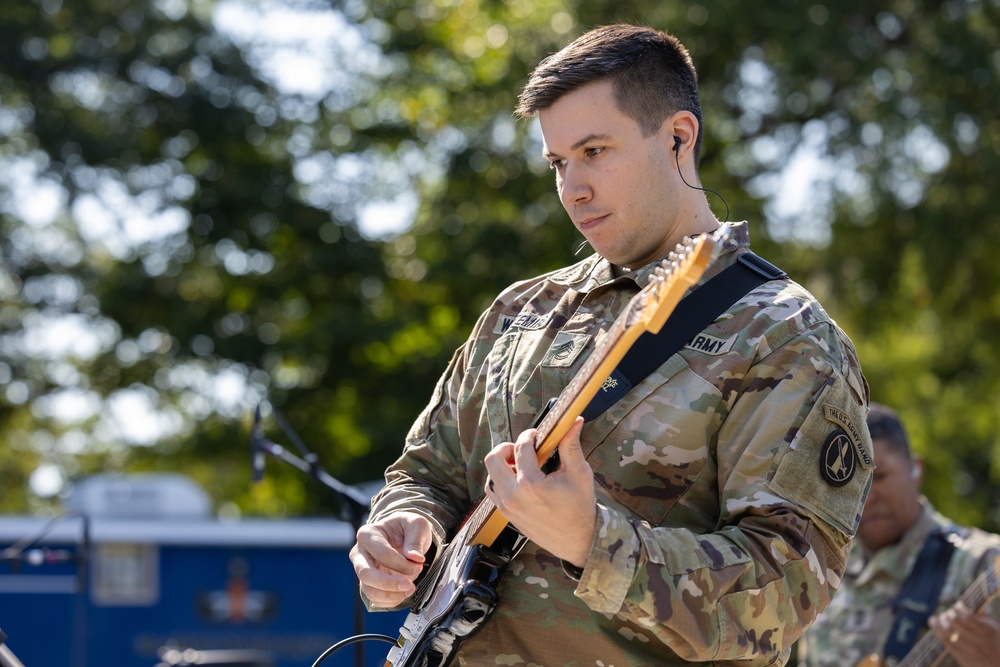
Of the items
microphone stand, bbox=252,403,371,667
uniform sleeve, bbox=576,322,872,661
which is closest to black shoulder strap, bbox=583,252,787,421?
uniform sleeve, bbox=576,322,872,661

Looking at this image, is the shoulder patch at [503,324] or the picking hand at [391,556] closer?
the picking hand at [391,556]

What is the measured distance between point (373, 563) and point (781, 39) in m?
12.2

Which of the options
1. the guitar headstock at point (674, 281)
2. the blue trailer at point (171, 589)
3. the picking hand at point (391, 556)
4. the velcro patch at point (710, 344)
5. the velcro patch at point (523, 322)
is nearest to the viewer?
the guitar headstock at point (674, 281)

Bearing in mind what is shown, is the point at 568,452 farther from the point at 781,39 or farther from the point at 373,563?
the point at 781,39

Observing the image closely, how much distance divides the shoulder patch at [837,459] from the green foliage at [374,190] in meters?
11.7

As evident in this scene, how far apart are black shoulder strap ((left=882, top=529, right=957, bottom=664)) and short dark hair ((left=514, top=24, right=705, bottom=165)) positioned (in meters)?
3.70

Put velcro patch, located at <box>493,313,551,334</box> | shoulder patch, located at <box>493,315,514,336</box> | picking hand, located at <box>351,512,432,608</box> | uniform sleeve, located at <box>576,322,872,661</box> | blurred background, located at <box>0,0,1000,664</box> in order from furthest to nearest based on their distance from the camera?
1. blurred background, located at <box>0,0,1000,664</box>
2. shoulder patch, located at <box>493,315,514,336</box>
3. velcro patch, located at <box>493,313,551,334</box>
4. picking hand, located at <box>351,512,432,608</box>
5. uniform sleeve, located at <box>576,322,872,661</box>

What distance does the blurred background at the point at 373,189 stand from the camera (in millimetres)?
14109

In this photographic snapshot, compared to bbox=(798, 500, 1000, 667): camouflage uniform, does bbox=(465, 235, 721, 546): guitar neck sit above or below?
above

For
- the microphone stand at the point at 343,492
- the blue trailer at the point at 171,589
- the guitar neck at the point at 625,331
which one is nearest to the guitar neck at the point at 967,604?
the microphone stand at the point at 343,492

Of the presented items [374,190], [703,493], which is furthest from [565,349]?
[374,190]

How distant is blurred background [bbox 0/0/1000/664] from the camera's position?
14.1 metres

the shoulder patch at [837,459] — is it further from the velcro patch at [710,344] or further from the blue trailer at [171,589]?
the blue trailer at [171,589]

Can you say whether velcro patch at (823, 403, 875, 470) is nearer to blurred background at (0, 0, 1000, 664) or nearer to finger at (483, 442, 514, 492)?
finger at (483, 442, 514, 492)
